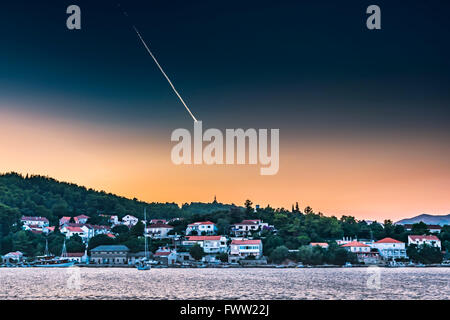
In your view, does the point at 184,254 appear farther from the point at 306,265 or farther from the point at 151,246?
the point at 306,265

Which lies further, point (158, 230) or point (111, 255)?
point (158, 230)

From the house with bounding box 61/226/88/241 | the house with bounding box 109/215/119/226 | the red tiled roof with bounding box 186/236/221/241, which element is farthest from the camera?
the house with bounding box 109/215/119/226

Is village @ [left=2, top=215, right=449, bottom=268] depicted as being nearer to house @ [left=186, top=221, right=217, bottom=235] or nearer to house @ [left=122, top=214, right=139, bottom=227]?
house @ [left=186, top=221, right=217, bottom=235]

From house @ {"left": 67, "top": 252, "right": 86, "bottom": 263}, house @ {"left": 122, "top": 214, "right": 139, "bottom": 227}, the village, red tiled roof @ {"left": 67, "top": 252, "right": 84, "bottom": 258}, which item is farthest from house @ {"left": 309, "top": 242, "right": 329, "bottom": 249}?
house @ {"left": 122, "top": 214, "right": 139, "bottom": 227}

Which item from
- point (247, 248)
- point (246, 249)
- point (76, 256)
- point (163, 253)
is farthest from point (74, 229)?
point (247, 248)

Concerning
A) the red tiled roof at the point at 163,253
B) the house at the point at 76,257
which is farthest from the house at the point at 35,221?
the red tiled roof at the point at 163,253

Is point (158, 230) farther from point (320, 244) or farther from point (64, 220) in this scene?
point (320, 244)
